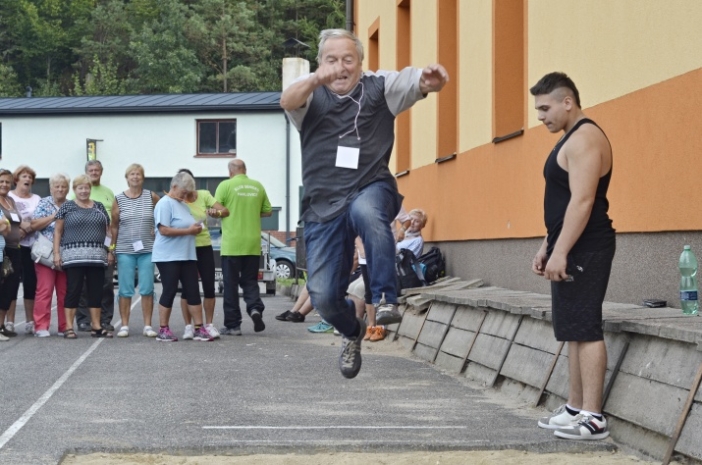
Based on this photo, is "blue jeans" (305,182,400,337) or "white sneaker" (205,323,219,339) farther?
"white sneaker" (205,323,219,339)

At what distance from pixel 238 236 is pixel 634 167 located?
22.0 feet

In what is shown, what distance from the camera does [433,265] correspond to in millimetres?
16297

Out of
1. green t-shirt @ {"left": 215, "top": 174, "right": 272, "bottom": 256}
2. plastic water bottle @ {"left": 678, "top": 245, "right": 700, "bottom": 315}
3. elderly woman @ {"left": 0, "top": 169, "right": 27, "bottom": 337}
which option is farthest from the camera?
green t-shirt @ {"left": 215, "top": 174, "right": 272, "bottom": 256}

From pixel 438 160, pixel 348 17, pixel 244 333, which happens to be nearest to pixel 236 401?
pixel 244 333

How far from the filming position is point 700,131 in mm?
8234

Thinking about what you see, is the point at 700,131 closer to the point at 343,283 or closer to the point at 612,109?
the point at 612,109

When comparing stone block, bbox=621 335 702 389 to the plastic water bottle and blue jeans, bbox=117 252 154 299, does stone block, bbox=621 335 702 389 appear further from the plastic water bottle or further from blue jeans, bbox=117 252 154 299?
blue jeans, bbox=117 252 154 299

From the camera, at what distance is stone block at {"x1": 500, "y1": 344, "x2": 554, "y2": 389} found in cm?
886

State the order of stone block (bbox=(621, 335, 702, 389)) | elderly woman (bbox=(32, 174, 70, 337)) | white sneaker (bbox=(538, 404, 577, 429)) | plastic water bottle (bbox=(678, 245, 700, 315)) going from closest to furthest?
stone block (bbox=(621, 335, 702, 389)) < white sneaker (bbox=(538, 404, 577, 429)) < plastic water bottle (bbox=(678, 245, 700, 315)) < elderly woman (bbox=(32, 174, 70, 337))

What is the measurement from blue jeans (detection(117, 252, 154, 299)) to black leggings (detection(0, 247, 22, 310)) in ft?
4.00

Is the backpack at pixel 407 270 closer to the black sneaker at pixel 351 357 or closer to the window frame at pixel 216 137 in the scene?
the black sneaker at pixel 351 357

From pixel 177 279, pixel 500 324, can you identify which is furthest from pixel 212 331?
pixel 500 324

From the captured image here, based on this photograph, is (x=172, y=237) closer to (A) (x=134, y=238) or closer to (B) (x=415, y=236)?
(A) (x=134, y=238)

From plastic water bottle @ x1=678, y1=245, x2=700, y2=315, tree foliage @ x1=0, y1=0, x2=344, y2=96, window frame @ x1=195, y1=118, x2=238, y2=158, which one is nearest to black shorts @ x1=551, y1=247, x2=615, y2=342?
plastic water bottle @ x1=678, y1=245, x2=700, y2=315
